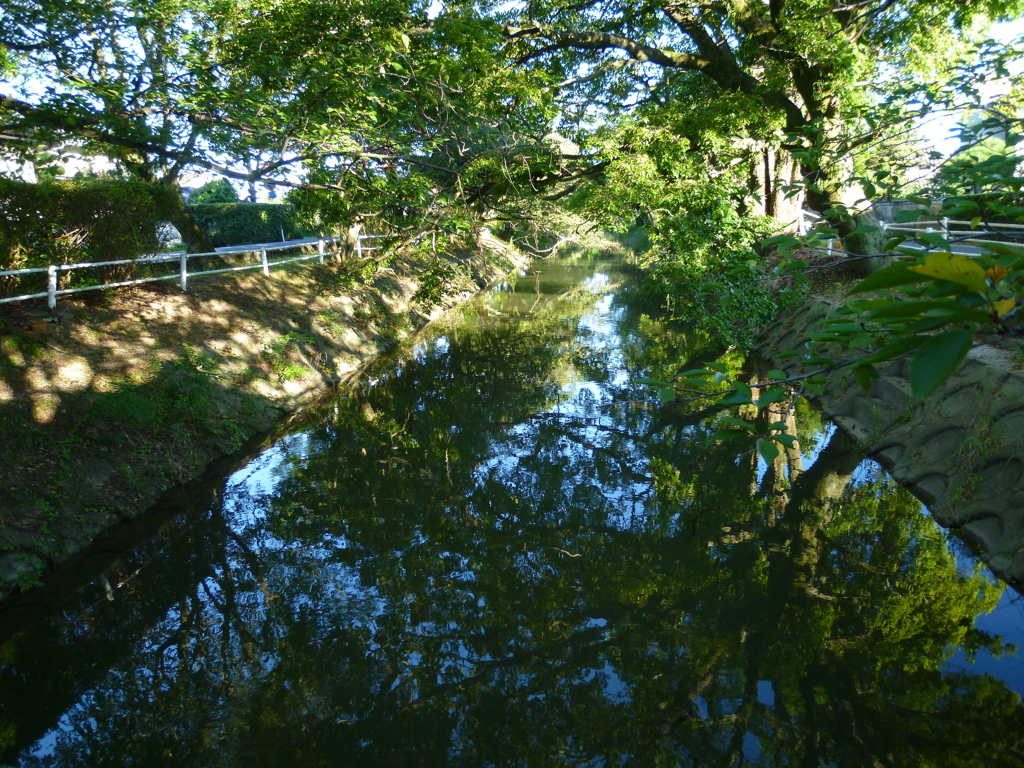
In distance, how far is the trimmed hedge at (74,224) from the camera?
9.21 metres

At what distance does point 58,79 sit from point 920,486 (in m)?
10.2

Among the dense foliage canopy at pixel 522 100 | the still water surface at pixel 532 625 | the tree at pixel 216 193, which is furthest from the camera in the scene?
the tree at pixel 216 193

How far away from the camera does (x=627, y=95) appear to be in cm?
1352

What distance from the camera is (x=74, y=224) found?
997 cm

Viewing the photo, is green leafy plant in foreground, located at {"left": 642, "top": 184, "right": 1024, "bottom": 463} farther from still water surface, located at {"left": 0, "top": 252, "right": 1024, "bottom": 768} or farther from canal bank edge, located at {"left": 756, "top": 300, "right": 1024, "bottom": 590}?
canal bank edge, located at {"left": 756, "top": 300, "right": 1024, "bottom": 590}

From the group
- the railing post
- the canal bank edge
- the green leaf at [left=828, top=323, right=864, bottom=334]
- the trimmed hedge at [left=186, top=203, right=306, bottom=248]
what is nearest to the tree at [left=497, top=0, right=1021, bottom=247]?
the canal bank edge

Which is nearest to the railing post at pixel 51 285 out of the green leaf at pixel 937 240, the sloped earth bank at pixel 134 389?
the sloped earth bank at pixel 134 389

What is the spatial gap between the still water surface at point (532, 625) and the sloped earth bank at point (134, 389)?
63cm

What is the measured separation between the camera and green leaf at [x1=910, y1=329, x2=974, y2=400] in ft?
4.21

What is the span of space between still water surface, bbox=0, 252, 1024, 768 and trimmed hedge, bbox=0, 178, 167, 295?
14.0 ft

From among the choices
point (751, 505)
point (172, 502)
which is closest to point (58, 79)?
point (172, 502)

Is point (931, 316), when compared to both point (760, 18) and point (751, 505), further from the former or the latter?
point (760, 18)

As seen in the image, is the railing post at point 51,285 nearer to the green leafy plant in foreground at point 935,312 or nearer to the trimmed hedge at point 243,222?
the green leafy plant in foreground at point 935,312

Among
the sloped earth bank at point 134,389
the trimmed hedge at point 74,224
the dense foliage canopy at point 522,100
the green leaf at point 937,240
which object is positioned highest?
the dense foliage canopy at point 522,100
